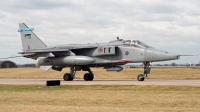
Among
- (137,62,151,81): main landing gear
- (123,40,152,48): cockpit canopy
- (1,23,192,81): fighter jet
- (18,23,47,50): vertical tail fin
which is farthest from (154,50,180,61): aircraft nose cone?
(18,23,47,50): vertical tail fin

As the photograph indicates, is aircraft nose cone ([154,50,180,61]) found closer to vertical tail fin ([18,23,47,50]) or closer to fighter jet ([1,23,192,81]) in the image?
fighter jet ([1,23,192,81])

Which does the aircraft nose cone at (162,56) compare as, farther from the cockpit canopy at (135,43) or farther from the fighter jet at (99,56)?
the cockpit canopy at (135,43)

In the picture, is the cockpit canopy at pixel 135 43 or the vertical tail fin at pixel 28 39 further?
the vertical tail fin at pixel 28 39

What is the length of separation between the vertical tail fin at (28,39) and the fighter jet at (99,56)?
5.16ft

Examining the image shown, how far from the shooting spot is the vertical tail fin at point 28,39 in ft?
118

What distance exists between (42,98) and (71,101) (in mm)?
1696

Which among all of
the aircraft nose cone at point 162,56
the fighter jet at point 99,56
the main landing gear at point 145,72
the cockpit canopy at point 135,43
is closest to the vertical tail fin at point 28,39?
the fighter jet at point 99,56

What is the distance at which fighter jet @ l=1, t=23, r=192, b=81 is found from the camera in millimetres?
28844

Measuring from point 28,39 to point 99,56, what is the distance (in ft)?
29.1

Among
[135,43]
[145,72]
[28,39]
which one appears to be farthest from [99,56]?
[28,39]

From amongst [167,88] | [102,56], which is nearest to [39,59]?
[102,56]

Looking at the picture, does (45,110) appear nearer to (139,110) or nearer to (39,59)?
(139,110)

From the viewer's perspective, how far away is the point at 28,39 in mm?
36188

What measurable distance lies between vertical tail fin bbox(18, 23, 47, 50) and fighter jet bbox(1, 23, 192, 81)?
1572mm
